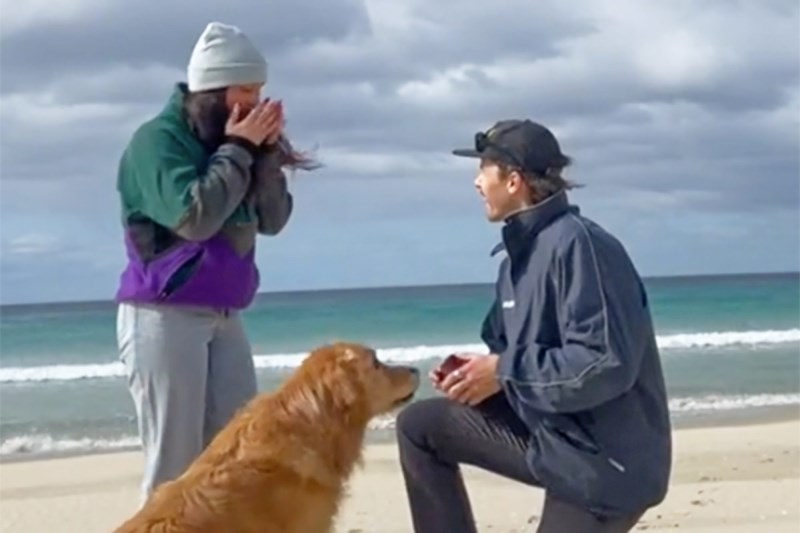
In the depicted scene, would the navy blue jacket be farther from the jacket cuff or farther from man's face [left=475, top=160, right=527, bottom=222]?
the jacket cuff

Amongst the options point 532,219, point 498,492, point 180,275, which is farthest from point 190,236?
point 498,492

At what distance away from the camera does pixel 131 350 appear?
4.72m

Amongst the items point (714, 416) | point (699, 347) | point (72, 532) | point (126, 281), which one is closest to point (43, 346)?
point (699, 347)

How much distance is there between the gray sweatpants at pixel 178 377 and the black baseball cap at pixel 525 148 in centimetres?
121

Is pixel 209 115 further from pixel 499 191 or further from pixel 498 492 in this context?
pixel 498 492

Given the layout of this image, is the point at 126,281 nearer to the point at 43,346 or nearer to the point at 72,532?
the point at 72,532

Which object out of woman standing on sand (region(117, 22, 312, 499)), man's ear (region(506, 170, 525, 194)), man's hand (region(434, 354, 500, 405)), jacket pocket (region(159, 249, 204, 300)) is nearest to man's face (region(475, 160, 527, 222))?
man's ear (region(506, 170, 525, 194))

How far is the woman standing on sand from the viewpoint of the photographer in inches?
182

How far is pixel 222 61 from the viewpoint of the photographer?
4.71 metres

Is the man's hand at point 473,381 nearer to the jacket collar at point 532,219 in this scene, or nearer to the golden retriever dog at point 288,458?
the golden retriever dog at point 288,458

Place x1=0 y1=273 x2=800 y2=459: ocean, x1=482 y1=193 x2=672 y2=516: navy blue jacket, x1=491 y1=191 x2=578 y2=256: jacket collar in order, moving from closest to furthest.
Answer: x1=482 y1=193 x2=672 y2=516: navy blue jacket, x1=491 y1=191 x2=578 y2=256: jacket collar, x1=0 y1=273 x2=800 y2=459: ocean

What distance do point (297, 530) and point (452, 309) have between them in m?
45.8

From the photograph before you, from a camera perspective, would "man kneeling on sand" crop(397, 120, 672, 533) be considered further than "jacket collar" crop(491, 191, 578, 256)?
No

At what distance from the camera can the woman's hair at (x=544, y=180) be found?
4484mm
